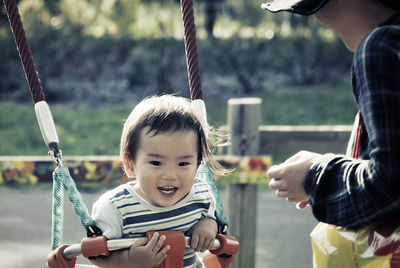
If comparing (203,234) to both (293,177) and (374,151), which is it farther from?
(374,151)

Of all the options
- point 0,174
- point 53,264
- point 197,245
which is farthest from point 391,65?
point 0,174

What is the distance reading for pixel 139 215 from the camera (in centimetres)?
162

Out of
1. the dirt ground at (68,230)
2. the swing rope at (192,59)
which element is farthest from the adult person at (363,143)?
the dirt ground at (68,230)

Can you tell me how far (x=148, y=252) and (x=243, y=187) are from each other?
1.67 metres

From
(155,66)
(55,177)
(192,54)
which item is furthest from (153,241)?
(155,66)

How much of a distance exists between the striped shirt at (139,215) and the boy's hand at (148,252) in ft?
0.34

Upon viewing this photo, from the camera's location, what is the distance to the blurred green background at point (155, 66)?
9836mm

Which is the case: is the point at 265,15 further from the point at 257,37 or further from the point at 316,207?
the point at 316,207

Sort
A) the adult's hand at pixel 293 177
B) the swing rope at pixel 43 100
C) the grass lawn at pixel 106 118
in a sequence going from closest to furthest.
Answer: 1. the adult's hand at pixel 293 177
2. the swing rope at pixel 43 100
3. the grass lawn at pixel 106 118

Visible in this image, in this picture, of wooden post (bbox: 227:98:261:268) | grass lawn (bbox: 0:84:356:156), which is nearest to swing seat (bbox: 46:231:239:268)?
wooden post (bbox: 227:98:261:268)

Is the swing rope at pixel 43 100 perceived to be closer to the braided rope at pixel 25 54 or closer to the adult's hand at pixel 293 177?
the braided rope at pixel 25 54

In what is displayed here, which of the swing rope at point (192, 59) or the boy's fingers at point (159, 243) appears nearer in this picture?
the boy's fingers at point (159, 243)

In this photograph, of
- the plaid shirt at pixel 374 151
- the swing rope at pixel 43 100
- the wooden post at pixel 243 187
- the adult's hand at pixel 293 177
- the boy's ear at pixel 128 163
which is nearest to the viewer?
the plaid shirt at pixel 374 151

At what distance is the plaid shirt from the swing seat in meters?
0.45
